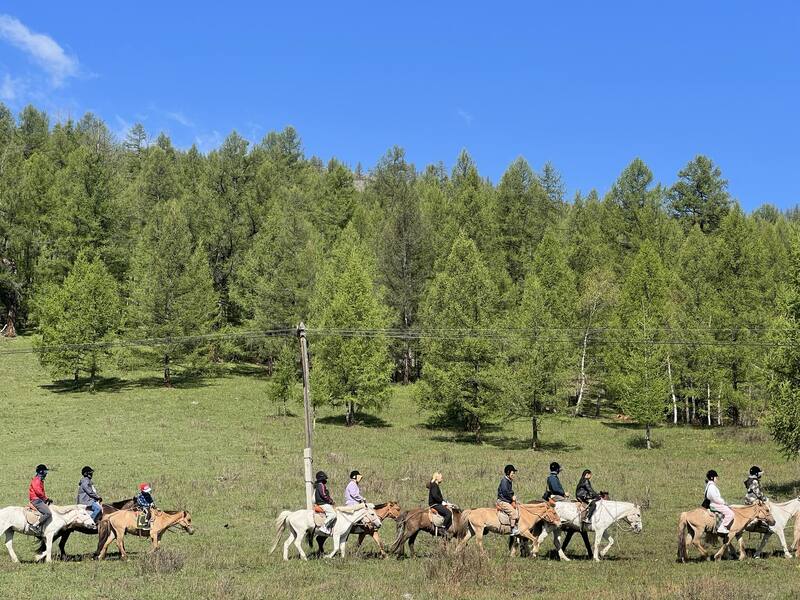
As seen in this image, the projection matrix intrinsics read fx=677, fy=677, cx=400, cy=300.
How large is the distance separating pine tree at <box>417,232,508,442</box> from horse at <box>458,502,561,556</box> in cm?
2836

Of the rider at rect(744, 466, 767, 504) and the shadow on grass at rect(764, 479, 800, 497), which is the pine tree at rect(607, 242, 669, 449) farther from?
the rider at rect(744, 466, 767, 504)

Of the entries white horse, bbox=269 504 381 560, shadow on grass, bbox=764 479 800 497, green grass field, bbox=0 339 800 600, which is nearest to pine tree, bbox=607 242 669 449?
green grass field, bbox=0 339 800 600

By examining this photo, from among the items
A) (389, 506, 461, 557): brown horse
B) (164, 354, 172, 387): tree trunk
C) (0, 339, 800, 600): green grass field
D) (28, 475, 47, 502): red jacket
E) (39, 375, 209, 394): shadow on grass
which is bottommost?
(0, 339, 800, 600): green grass field

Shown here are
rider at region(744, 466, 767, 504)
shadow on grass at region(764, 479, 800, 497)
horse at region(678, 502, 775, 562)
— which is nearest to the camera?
horse at region(678, 502, 775, 562)

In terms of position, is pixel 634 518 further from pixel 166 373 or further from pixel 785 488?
pixel 166 373

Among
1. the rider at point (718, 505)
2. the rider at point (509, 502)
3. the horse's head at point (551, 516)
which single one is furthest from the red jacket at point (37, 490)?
the rider at point (718, 505)

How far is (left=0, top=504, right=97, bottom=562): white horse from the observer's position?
17438 millimetres

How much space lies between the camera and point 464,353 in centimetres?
4881

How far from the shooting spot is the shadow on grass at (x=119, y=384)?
183 ft

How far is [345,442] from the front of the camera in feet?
140

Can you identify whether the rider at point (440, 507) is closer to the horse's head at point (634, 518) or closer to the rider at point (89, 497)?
the horse's head at point (634, 518)

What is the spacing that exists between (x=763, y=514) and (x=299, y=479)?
19.5 metres

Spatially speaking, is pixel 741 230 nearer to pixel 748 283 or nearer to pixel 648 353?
pixel 748 283

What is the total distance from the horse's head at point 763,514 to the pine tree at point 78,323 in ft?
162
